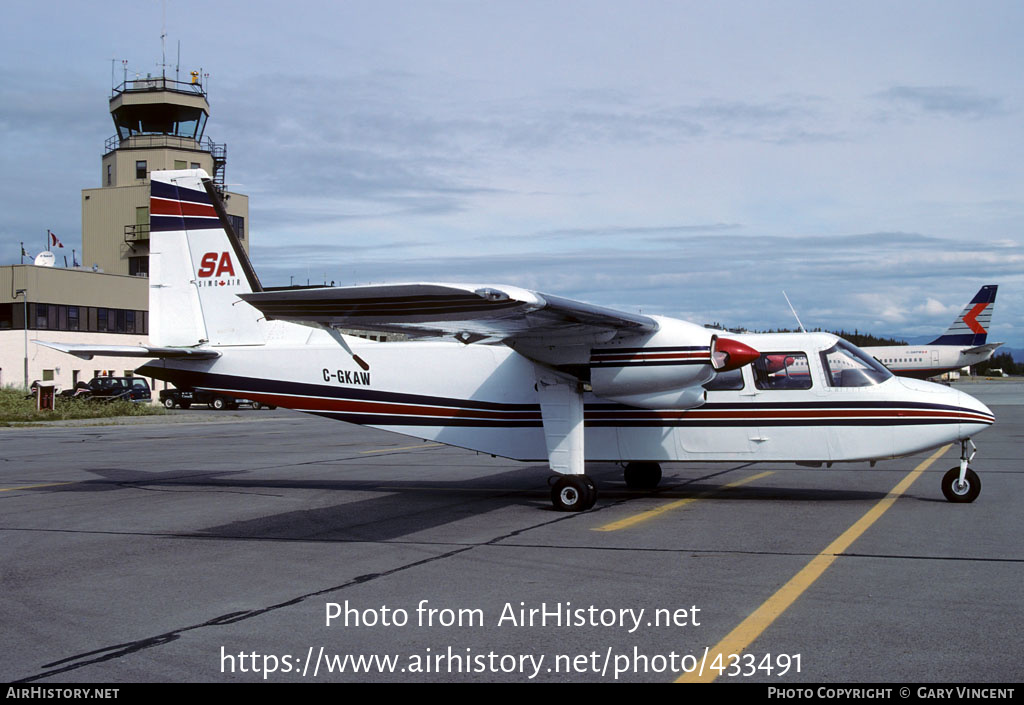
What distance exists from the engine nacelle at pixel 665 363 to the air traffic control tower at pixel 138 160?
169 feet

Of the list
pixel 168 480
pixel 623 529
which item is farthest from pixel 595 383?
pixel 168 480

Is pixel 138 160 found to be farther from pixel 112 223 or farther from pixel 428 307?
pixel 428 307

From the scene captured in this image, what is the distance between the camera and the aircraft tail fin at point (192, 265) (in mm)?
14195

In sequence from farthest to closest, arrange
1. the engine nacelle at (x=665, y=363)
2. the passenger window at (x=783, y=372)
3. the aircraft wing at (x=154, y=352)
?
the aircraft wing at (x=154, y=352) → the passenger window at (x=783, y=372) → the engine nacelle at (x=665, y=363)

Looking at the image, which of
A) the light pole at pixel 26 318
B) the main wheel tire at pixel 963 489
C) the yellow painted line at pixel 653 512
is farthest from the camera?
the light pole at pixel 26 318

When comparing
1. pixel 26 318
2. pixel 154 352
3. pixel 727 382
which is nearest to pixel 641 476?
pixel 727 382

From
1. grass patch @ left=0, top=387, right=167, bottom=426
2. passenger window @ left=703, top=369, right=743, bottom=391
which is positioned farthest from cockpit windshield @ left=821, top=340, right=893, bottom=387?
grass patch @ left=0, top=387, right=167, bottom=426

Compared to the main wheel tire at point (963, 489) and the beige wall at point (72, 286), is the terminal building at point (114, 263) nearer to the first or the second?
the beige wall at point (72, 286)

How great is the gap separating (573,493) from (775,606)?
493 cm

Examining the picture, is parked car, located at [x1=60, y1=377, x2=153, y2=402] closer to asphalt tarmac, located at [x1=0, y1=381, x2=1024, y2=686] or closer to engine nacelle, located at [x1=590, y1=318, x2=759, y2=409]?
asphalt tarmac, located at [x1=0, y1=381, x2=1024, y2=686]

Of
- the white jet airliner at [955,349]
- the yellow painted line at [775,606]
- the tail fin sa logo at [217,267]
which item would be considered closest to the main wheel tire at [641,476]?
the yellow painted line at [775,606]

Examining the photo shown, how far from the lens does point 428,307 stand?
845 centimetres

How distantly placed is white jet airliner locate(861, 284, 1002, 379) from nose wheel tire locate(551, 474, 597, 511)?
3582cm

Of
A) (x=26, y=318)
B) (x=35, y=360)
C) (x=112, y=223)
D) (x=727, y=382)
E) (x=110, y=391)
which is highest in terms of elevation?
(x=112, y=223)
